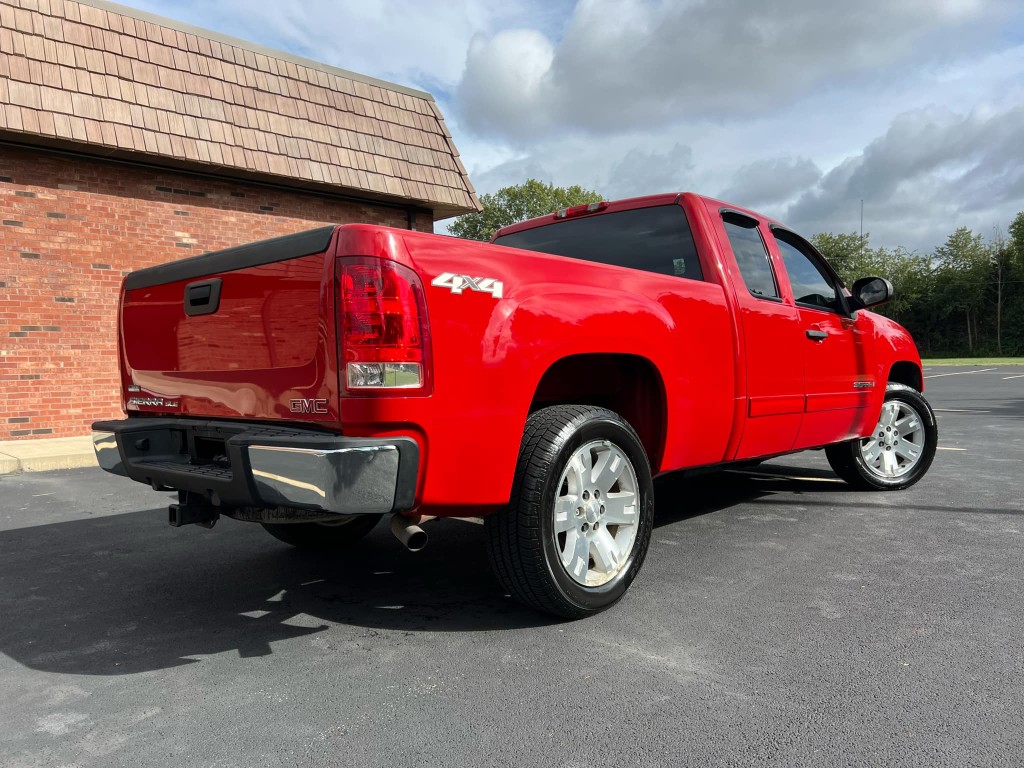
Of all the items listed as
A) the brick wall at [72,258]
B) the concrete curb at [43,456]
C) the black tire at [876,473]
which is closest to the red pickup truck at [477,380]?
the black tire at [876,473]

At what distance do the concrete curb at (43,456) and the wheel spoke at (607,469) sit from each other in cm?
676

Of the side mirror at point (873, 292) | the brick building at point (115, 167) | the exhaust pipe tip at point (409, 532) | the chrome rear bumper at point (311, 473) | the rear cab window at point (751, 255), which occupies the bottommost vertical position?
the exhaust pipe tip at point (409, 532)

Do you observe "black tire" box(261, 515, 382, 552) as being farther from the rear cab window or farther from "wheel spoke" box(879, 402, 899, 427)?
"wheel spoke" box(879, 402, 899, 427)

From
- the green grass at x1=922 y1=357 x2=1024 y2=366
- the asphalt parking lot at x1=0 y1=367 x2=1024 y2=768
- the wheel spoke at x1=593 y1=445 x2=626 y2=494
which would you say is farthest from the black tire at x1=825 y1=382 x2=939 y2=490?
the green grass at x1=922 y1=357 x2=1024 y2=366

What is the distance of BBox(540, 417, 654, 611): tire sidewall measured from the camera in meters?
2.97

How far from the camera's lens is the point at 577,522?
3.16m

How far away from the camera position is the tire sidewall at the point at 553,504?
297 centimetres

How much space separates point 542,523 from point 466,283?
959mm

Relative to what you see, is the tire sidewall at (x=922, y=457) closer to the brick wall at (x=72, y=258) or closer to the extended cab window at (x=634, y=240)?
the extended cab window at (x=634, y=240)

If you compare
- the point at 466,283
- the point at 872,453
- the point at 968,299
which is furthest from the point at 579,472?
the point at 968,299

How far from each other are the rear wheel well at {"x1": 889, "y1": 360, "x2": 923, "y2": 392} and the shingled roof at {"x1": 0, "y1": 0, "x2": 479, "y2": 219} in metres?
8.29

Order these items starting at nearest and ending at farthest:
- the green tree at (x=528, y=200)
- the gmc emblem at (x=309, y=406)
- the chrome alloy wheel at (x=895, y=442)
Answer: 1. the gmc emblem at (x=309, y=406)
2. the chrome alloy wheel at (x=895, y=442)
3. the green tree at (x=528, y=200)

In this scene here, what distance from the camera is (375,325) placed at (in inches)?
100

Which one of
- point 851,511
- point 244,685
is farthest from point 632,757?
point 851,511
